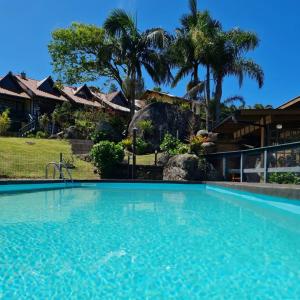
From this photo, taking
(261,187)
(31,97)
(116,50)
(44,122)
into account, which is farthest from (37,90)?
(261,187)

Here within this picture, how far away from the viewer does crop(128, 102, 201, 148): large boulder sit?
2277 cm

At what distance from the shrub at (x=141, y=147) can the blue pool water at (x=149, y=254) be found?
1260 cm

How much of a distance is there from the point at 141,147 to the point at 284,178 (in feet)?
40.3

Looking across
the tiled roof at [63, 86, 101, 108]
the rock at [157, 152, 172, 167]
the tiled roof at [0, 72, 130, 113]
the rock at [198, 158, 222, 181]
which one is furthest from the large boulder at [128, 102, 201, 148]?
the tiled roof at [63, 86, 101, 108]

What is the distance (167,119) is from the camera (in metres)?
23.2

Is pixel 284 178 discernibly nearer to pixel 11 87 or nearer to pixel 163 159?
pixel 163 159

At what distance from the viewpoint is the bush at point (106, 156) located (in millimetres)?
15250

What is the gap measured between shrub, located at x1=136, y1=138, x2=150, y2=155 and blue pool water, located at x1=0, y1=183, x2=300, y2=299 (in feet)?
41.3

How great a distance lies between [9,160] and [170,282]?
14271 millimetres

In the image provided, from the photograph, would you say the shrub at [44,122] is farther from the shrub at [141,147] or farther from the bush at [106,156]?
the bush at [106,156]

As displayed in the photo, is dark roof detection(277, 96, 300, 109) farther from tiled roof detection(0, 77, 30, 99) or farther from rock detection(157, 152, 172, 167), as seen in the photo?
tiled roof detection(0, 77, 30, 99)

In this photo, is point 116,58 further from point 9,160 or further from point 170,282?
point 170,282

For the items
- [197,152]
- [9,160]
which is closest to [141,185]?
[197,152]

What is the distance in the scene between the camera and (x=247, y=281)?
10.7 feet
